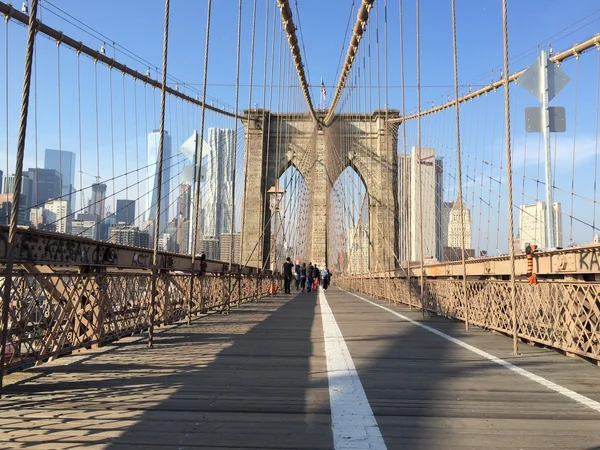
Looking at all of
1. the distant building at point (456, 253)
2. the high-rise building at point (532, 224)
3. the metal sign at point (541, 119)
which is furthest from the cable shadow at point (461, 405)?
the distant building at point (456, 253)

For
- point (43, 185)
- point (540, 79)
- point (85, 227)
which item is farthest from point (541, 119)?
point (43, 185)

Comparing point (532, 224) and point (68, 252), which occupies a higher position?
point (532, 224)

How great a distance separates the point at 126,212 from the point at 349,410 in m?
9.56

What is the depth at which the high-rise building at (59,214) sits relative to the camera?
791cm

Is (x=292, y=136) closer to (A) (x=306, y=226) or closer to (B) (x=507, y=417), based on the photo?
(A) (x=306, y=226)

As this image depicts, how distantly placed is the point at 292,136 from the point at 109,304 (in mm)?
36580

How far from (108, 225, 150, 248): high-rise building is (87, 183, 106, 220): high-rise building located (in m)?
0.37

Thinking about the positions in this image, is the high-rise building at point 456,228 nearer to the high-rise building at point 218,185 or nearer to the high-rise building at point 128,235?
the high-rise building at point 218,185

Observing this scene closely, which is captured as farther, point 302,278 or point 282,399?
point 302,278

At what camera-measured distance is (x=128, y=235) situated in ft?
32.1

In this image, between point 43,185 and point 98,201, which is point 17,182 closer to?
point 43,185

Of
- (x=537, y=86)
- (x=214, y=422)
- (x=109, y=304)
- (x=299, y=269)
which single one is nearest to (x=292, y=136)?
(x=299, y=269)

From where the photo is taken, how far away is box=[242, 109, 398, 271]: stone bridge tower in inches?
1359

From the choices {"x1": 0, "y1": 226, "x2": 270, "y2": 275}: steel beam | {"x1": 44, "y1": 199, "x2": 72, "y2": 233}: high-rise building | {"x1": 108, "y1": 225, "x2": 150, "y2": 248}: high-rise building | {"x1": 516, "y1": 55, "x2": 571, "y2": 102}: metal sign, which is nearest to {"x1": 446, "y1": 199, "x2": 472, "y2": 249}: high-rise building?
{"x1": 516, "y1": 55, "x2": 571, "y2": 102}: metal sign
